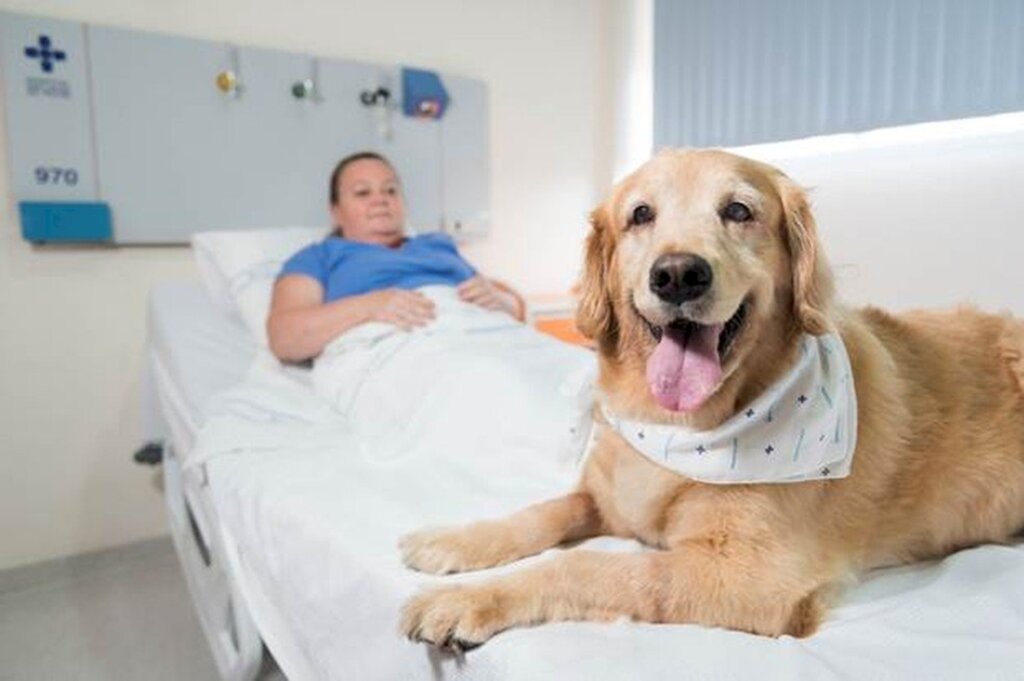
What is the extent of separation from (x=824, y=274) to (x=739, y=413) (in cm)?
22

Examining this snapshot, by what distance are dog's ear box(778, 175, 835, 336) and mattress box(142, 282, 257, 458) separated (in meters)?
1.42

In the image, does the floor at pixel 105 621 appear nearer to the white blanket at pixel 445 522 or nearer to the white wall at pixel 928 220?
the white blanket at pixel 445 522

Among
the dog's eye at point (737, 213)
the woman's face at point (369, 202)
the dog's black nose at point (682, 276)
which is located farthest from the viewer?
the woman's face at point (369, 202)

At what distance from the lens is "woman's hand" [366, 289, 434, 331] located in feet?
5.96

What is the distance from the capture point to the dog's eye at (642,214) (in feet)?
3.21

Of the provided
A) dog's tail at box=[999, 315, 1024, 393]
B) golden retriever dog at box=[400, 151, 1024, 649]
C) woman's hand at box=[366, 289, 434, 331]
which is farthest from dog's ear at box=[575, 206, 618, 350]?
woman's hand at box=[366, 289, 434, 331]

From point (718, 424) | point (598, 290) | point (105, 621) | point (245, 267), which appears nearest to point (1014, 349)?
point (718, 424)

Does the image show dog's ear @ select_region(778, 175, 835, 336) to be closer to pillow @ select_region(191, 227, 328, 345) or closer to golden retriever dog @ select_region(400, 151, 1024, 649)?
golden retriever dog @ select_region(400, 151, 1024, 649)

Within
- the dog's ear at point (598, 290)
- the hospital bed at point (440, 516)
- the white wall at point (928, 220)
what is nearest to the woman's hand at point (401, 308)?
the hospital bed at point (440, 516)

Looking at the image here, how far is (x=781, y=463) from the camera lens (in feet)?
2.82

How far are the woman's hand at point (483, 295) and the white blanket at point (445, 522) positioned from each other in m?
0.12

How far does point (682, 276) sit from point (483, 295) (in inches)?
51.0

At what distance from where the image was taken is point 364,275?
6.73ft

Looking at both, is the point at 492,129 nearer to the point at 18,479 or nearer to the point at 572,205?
the point at 572,205
